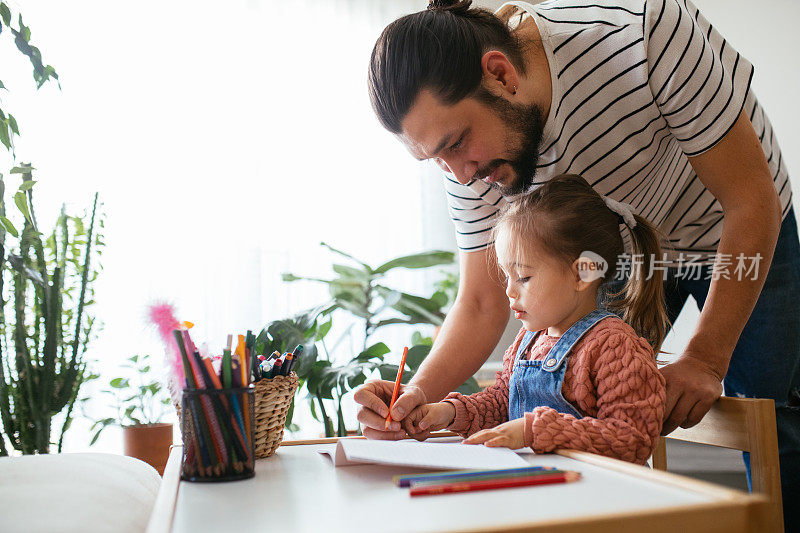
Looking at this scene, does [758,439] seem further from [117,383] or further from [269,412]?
[117,383]

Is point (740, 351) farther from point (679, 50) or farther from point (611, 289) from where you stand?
point (679, 50)

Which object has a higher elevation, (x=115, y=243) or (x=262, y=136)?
(x=262, y=136)

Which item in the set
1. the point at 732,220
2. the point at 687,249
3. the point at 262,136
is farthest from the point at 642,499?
the point at 262,136

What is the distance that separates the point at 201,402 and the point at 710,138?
841 mm

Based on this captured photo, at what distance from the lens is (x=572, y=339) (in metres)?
0.96

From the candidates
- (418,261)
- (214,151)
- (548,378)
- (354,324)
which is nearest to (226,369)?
(548,378)

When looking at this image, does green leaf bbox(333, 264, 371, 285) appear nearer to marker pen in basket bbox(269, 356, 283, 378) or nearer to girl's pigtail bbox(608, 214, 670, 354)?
girl's pigtail bbox(608, 214, 670, 354)

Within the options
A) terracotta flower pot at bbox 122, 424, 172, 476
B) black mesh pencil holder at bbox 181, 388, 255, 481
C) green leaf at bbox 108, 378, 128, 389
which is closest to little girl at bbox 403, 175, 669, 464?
black mesh pencil holder at bbox 181, 388, 255, 481

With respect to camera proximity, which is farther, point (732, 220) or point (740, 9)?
point (740, 9)

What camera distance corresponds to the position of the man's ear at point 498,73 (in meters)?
1.10

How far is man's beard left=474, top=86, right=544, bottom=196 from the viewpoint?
1.10 metres

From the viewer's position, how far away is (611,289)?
1208mm

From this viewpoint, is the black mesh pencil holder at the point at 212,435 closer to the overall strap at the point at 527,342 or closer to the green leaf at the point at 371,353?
the overall strap at the point at 527,342

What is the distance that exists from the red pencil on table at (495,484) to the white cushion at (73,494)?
28 centimetres
